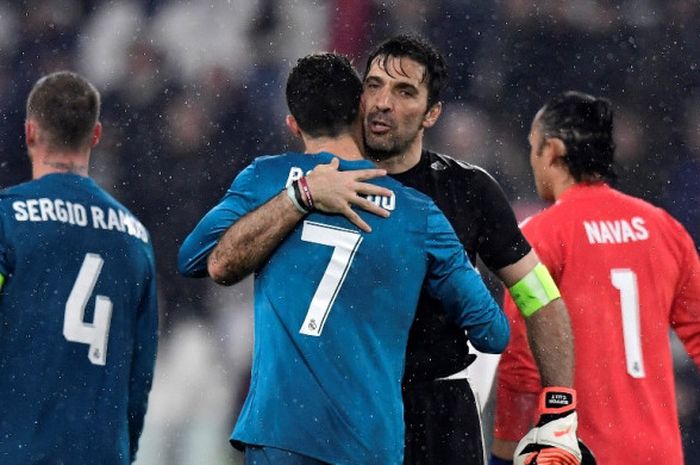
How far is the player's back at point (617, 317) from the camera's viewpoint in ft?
11.7

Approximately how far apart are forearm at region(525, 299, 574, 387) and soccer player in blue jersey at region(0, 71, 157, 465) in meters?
1.10

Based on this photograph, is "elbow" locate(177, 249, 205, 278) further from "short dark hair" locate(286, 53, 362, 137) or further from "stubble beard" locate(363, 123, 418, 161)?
"stubble beard" locate(363, 123, 418, 161)

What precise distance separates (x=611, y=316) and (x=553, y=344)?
0.58 m

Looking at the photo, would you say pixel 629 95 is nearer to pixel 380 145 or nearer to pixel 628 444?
pixel 628 444

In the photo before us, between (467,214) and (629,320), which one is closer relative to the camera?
(467,214)

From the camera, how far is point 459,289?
265 cm

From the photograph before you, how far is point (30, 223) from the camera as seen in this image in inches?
119

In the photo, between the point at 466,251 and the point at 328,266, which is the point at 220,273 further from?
the point at 466,251

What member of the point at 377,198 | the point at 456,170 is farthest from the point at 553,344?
the point at 377,198

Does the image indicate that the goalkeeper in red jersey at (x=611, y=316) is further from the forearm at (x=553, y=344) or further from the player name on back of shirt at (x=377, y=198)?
the player name on back of shirt at (x=377, y=198)

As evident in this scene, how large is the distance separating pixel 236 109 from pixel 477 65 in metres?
1.42

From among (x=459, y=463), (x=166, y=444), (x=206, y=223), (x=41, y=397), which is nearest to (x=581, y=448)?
(x=459, y=463)

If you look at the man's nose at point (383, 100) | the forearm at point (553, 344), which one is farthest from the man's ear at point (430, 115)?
the forearm at point (553, 344)

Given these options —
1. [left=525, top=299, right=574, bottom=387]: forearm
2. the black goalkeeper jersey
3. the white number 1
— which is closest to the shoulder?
the black goalkeeper jersey
